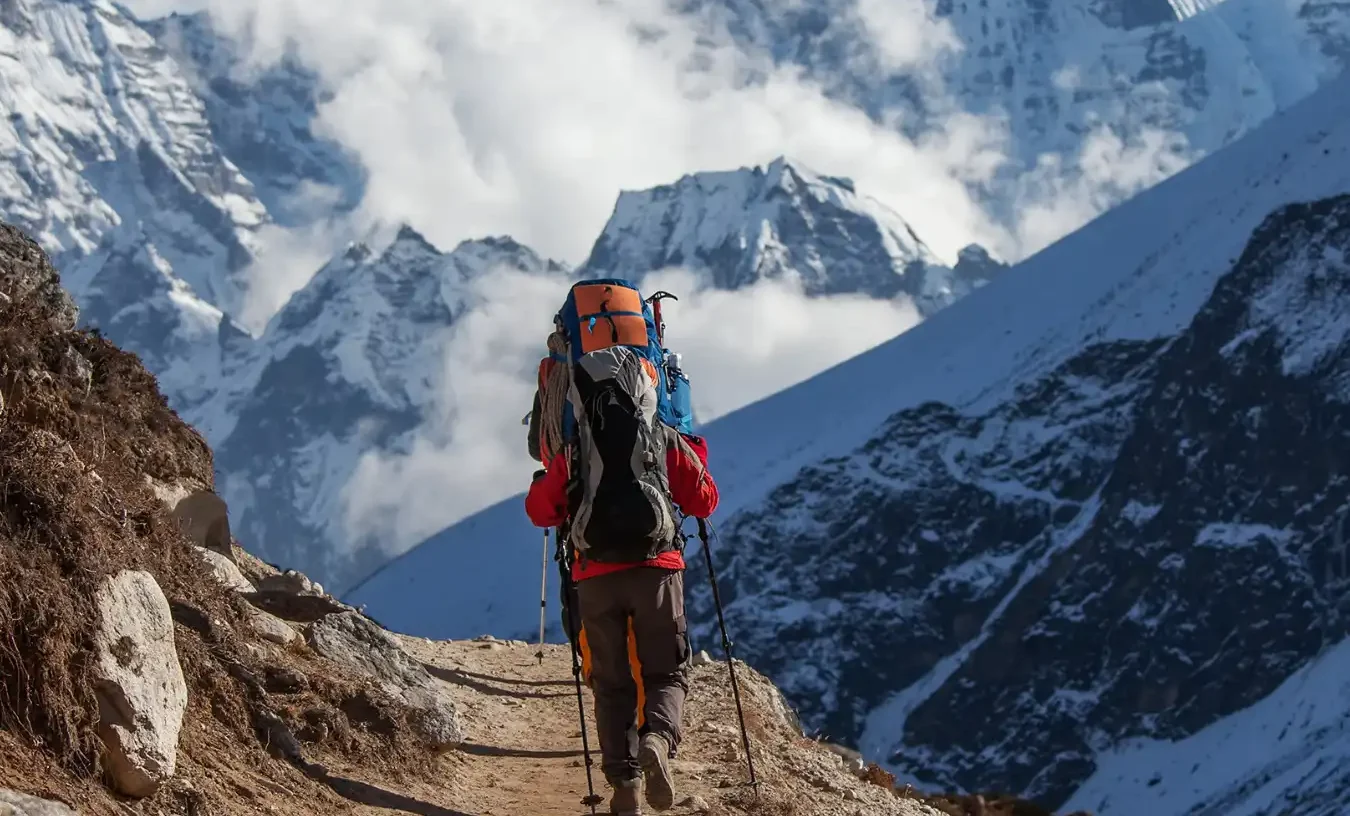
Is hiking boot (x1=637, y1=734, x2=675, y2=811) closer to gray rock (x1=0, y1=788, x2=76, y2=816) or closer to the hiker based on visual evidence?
the hiker

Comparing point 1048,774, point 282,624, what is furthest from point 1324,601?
point 282,624

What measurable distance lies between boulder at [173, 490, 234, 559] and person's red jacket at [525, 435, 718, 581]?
436cm

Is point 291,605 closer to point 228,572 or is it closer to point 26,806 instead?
point 228,572

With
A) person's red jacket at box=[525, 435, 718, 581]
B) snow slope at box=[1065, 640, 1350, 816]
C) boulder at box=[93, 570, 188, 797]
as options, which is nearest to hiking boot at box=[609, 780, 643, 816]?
person's red jacket at box=[525, 435, 718, 581]

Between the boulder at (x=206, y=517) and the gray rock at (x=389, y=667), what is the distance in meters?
1.82

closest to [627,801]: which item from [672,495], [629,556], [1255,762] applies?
[629,556]

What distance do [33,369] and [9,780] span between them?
3.51 meters

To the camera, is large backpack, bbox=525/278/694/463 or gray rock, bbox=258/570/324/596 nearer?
large backpack, bbox=525/278/694/463

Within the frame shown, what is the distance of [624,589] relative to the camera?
9055 mm

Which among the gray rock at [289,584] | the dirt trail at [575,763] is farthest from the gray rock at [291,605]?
the dirt trail at [575,763]

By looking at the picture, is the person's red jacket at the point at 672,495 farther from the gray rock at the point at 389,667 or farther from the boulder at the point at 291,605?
the boulder at the point at 291,605

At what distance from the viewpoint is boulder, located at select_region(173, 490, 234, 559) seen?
1289 centimetres

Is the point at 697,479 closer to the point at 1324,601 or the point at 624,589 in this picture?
the point at 624,589

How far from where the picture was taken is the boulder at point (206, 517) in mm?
12891
